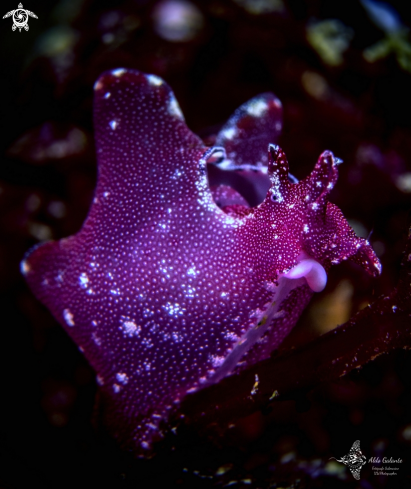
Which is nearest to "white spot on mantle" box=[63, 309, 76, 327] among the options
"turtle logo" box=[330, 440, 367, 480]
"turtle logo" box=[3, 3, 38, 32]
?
"turtle logo" box=[330, 440, 367, 480]

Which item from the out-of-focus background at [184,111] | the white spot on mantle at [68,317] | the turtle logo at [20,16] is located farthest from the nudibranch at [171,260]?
the turtle logo at [20,16]

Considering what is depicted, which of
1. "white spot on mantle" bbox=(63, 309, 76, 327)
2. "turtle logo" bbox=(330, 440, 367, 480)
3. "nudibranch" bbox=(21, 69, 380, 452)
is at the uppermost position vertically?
"nudibranch" bbox=(21, 69, 380, 452)

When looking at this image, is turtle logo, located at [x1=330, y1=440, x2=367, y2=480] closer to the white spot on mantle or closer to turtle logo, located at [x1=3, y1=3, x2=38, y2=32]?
the white spot on mantle

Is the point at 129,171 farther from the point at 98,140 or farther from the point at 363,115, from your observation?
the point at 363,115

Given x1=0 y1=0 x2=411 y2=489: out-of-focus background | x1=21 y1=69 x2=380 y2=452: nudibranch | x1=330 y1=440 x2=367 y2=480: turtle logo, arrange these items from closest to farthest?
x1=21 y1=69 x2=380 y2=452: nudibranch < x1=330 y1=440 x2=367 y2=480: turtle logo < x1=0 y1=0 x2=411 y2=489: out-of-focus background

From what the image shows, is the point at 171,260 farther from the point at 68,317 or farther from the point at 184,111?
the point at 184,111

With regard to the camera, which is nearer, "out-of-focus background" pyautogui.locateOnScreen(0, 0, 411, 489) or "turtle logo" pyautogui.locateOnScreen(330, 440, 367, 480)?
"turtle logo" pyautogui.locateOnScreen(330, 440, 367, 480)

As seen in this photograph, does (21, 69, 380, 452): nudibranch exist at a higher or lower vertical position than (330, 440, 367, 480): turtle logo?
higher
